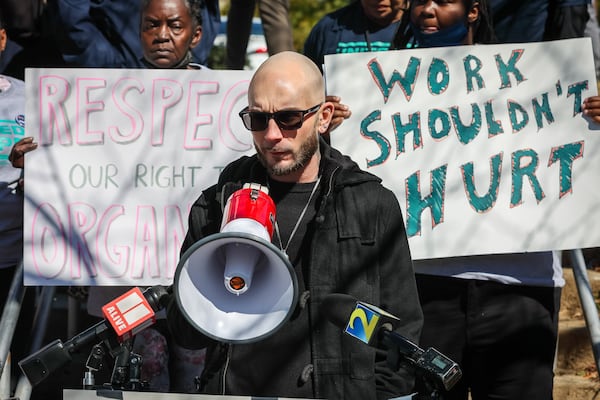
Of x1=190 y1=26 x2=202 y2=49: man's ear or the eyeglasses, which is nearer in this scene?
the eyeglasses

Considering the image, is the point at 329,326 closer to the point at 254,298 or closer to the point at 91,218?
the point at 254,298

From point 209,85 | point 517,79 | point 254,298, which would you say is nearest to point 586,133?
point 517,79

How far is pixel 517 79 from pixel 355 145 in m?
0.70

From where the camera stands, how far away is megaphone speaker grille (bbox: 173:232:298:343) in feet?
8.33

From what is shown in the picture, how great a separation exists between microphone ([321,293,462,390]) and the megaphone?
19 centimetres

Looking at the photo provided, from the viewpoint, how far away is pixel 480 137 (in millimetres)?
3877

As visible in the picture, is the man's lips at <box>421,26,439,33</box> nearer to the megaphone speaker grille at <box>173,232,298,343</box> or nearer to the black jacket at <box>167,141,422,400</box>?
the black jacket at <box>167,141,422,400</box>

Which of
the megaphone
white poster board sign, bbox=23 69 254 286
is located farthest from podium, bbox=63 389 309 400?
white poster board sign, bbox=23 69 254 286

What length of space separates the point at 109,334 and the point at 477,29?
2.26 meters

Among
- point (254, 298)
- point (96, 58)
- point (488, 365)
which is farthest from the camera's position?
point (96, 58)

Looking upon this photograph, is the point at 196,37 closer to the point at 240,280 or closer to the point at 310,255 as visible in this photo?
the point at 310,255

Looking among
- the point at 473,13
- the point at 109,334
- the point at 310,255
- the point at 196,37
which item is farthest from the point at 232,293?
the point at 196,37

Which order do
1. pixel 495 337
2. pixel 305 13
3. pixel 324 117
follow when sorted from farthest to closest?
pixel 305 13
pixel 495 337
pixel 324 117

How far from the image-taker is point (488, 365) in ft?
11.9
